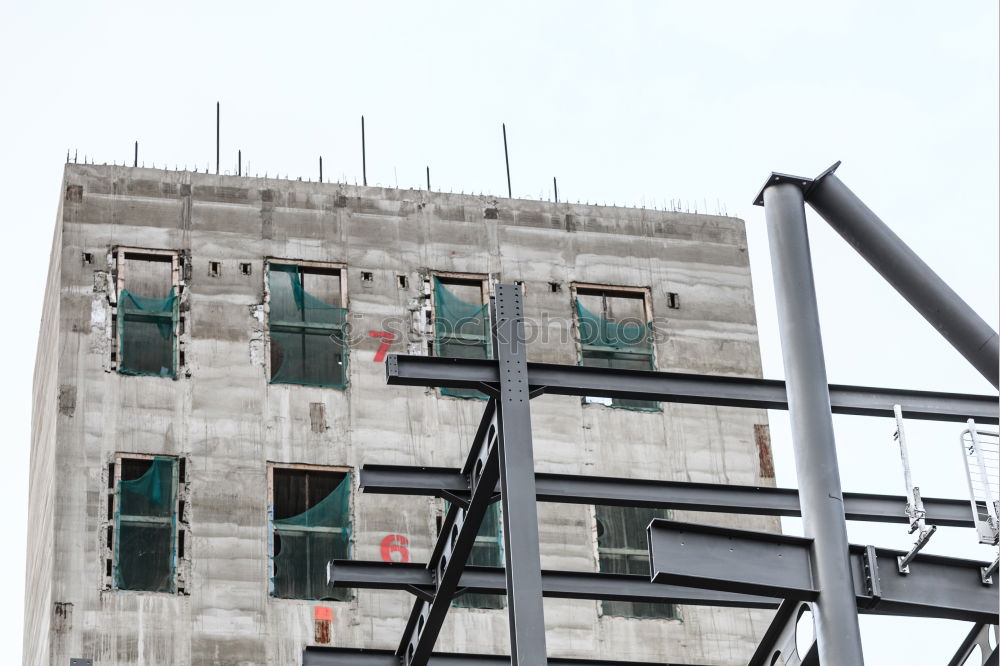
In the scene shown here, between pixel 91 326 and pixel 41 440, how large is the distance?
11.4 ft

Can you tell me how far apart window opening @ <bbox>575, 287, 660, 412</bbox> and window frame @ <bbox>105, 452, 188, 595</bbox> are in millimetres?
8290

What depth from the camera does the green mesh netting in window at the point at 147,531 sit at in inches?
1206

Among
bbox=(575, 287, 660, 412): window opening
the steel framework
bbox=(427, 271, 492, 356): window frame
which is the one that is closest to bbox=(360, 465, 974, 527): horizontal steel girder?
the steel framework

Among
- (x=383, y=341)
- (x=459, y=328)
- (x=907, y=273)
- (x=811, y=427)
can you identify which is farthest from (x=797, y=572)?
(x=459, y=328)

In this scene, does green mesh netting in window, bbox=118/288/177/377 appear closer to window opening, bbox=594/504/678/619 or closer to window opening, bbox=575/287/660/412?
window opening, bbox=575/287/660/412

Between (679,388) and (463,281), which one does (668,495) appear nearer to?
(679,388)

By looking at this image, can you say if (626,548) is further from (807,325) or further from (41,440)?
(807,325)

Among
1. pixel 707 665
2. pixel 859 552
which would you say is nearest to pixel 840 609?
pixel 859 552

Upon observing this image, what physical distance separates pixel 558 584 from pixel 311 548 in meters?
12.2

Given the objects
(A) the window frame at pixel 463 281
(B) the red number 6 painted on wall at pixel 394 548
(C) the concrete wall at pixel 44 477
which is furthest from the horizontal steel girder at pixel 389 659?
(A) the window frame at pixel 463 281

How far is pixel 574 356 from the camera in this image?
34.8 meters

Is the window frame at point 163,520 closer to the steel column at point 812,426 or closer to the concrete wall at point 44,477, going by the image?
the concrete wall at point 44,477

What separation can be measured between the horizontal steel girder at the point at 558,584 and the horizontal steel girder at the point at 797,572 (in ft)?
13.8

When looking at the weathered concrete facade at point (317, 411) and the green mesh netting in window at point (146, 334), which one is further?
the green mesh netting in window at point (146, 334)
